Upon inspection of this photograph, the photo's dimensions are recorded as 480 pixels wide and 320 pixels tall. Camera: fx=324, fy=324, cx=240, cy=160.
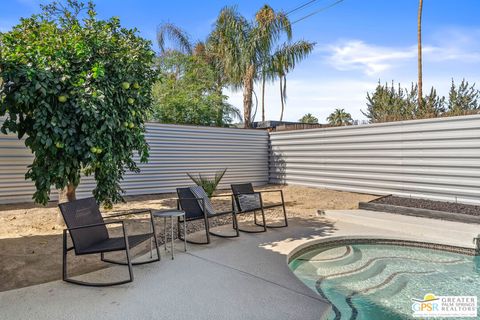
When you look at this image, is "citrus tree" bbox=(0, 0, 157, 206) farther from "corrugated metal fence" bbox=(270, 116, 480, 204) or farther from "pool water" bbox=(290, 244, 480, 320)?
"corrugated metal fence" bbox=(270, 116, 480, 204)

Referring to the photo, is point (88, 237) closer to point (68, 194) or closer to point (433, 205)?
point (68, 194)

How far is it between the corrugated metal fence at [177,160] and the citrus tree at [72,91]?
298 cm

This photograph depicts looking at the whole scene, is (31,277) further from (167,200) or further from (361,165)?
(361,165)

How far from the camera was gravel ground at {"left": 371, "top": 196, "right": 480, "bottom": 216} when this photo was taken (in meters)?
5.72

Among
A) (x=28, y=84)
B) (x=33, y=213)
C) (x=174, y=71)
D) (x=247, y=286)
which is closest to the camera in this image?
(x=247, y=286)

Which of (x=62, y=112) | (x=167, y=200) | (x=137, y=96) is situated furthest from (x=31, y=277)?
(x=167, y=200)

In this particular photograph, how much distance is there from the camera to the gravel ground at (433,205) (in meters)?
5.72

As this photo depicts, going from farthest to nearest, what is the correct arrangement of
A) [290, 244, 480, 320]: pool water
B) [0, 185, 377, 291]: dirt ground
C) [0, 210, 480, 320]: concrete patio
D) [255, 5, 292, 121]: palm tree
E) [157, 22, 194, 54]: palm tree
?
[157, 22, 194, 54]: palm tree < [255, 5, 292, 121]: palm tree < [0, 185, 377, 291]: dirt ground < [290, 244, 480, 320]: pool water < [0, 210, 480, 320]: concrete patio

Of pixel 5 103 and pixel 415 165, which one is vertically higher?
pixel 5 103

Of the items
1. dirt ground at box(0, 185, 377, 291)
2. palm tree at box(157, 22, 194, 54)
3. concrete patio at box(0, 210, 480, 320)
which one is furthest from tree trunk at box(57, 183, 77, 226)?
palm tree at box(157, 22, 194, 54)

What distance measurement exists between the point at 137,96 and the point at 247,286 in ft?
8.94

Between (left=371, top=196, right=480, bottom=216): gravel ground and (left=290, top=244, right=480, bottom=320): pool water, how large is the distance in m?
Answer: 1.80

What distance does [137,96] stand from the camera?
13.7 ft

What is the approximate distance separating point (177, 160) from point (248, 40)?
6213mm
